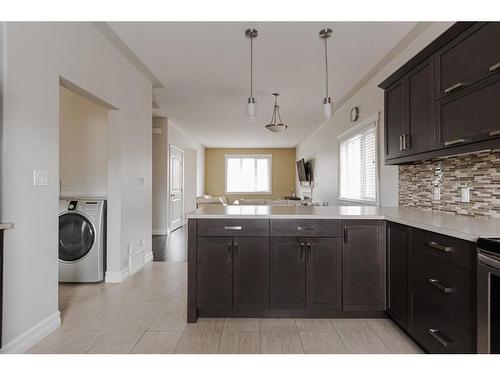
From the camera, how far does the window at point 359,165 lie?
4000 mm

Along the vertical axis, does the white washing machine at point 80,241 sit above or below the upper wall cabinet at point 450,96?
below

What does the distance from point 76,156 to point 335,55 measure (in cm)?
318

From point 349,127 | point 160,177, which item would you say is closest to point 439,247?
point 349,127

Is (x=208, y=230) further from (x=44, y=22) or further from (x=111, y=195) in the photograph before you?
(x=44, y=22)

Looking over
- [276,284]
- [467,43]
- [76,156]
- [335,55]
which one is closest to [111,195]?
[76,156]

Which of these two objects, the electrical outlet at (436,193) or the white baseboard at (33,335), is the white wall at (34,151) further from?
the electrical outlet at (436,193)

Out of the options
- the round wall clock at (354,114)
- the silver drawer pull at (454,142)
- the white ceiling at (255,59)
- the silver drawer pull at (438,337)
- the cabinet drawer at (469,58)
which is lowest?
the silver drawer pull at (438,337)

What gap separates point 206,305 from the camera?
236 cm

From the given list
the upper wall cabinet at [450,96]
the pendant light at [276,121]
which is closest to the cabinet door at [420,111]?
the upper wall cabinet at [450,96]

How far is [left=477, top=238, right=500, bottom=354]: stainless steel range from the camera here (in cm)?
132

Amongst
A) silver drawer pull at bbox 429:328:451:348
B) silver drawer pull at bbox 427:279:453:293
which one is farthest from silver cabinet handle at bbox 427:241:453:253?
silver drawer pull at bbox 429:328:451:348

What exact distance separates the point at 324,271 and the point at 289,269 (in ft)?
0.88

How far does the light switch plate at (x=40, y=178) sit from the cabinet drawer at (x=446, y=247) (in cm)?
252

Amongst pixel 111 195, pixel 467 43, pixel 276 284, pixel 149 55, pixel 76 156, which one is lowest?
pixel 276 284
